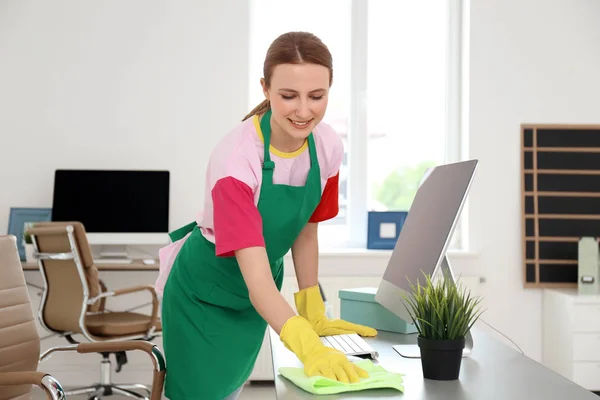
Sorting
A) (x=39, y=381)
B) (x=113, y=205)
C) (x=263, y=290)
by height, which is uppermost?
(x=113, y=205)

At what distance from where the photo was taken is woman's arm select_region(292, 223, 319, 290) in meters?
1.72

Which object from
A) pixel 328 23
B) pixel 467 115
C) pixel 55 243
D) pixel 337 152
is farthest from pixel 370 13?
pixel 337 152

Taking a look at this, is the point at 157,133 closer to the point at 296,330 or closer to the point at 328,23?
the point at 328,23

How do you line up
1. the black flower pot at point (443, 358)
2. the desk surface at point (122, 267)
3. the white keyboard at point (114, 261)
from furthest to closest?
the white keyboard at point (114, 261) → the desk surface at point (122, 267) → the black flower pot at point (443, 358)

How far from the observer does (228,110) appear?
4.30 metres

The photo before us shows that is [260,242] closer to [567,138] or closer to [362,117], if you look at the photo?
[362,117]

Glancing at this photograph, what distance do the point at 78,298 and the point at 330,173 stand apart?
2.28 m

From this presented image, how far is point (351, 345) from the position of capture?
59.4 inches

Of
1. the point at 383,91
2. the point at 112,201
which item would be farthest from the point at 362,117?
the point at 112,201

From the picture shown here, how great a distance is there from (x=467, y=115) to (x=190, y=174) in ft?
5.47

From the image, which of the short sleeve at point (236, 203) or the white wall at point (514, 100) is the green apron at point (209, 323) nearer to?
the short sleeve at point (236, 203)

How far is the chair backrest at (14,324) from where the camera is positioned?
6.30 ft

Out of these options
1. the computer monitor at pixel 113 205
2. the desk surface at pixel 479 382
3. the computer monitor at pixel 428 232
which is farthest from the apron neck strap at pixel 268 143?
the computer monitor at pixel 113 205

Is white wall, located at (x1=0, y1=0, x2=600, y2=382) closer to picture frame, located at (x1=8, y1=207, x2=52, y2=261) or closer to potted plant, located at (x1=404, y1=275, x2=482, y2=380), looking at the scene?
picture frame, located at (x1=8, y1=207, x2=52, y2=261)
